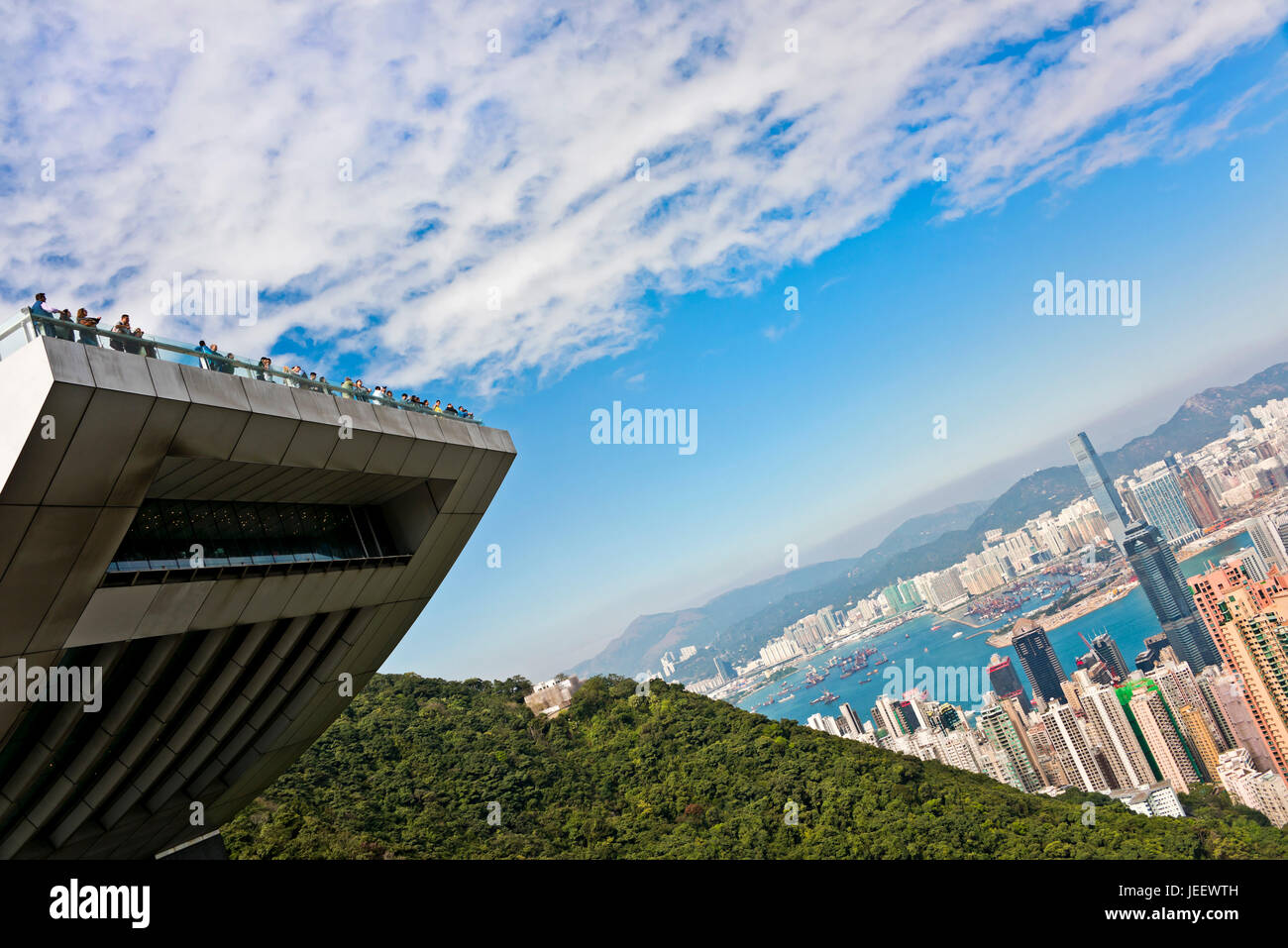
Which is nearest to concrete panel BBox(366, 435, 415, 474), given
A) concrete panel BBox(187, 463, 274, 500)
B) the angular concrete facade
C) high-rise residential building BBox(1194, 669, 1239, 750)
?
the angular concrete facade

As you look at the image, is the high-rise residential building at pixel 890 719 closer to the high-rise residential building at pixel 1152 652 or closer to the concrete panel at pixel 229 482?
the high-rise residential building at pixel 1152 652

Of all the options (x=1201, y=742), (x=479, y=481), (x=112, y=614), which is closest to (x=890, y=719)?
(x=1201, y=742)

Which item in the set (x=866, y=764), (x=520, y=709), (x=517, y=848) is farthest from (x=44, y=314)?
(x=520, y=709)

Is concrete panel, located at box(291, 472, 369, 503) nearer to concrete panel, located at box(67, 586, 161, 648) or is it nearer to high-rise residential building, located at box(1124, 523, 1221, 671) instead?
concrete panel, located at box(67, 586, 161, 648)

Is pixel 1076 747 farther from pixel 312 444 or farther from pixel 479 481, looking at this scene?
pixel 312 444

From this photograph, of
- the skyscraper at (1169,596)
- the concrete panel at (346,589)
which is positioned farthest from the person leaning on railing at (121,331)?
the skyscraper at (1169,596)
